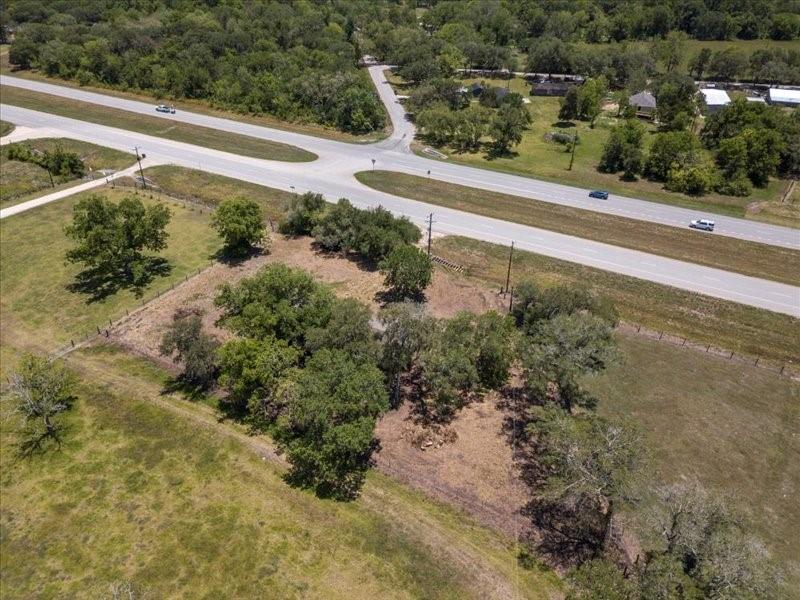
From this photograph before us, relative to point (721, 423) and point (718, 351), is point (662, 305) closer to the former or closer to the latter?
point (718, 351)

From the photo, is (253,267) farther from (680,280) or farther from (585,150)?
(585,150)

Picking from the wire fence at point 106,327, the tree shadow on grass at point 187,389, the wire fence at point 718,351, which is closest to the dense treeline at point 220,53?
the wire fence at point 106,327

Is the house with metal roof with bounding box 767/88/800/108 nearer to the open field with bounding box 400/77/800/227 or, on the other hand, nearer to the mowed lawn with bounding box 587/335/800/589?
the open field with bounding box 400/77/800/227

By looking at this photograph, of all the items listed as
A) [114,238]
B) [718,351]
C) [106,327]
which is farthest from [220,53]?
[718,351]

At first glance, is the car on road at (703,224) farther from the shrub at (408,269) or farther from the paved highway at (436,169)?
the shrub at (408,269)

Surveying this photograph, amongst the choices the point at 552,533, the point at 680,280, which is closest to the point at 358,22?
the point at 680,280

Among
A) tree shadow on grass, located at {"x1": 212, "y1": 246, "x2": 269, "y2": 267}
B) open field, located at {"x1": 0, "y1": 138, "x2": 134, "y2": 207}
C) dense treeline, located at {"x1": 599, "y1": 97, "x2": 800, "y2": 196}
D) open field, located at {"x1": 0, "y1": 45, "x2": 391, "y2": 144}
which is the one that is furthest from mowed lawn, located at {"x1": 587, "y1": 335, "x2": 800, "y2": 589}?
open field, located at {"x1": 0, "y1": 138, "x2": 134, "y2": 207}
